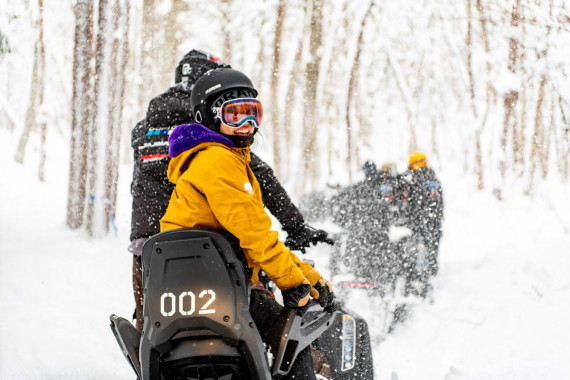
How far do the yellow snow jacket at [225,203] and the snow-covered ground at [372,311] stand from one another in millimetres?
2216

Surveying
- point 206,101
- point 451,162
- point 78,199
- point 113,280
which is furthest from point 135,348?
point 451,162

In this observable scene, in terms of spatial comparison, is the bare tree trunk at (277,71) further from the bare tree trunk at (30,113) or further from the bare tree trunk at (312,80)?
the bare tree trunk at (30,113)

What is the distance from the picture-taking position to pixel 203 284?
9.39 ft

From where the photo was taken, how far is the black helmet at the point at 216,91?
319cm

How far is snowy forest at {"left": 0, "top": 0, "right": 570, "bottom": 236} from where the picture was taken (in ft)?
29.7

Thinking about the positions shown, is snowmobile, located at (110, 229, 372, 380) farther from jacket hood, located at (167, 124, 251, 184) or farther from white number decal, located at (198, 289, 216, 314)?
jacket hood, located at (167, 124, 251, 184)

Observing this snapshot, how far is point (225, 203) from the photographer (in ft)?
9.28

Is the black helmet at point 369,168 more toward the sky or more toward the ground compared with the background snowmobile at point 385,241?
more toward the sky

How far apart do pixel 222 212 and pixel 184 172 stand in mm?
325

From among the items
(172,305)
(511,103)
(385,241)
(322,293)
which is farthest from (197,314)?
(511,103)

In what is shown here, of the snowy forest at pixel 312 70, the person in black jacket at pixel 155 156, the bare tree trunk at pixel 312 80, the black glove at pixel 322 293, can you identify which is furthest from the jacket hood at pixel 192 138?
the bare tree trunk at pixel 312 80

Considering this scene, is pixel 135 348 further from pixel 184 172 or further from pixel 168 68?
pixel 168 68

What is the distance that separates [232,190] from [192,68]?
1.68m

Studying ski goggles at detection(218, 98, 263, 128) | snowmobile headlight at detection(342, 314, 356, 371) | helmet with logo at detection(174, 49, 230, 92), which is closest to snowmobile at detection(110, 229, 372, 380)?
ski goggles at detection(218, 98, 263, 128)
